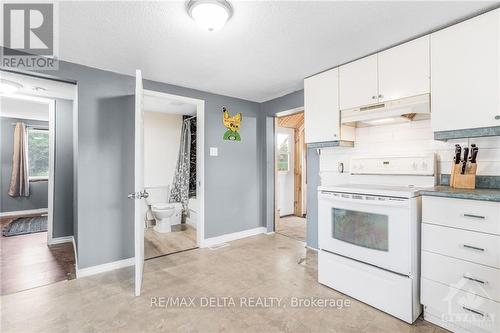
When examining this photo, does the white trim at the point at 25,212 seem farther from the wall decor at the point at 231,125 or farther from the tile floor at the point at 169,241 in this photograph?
the wall decor at the point at 231,125

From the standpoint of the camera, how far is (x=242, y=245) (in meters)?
3.62

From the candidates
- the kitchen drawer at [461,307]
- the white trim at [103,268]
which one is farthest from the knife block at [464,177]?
the white trim at [103,268]

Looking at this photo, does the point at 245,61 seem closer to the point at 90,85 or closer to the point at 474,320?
the point at 90,85

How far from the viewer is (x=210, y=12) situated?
5.46 ft

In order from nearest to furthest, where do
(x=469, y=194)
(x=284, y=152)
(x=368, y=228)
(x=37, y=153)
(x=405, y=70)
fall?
1. (x=469, y=194)
2. (x=368, y=228)
3. (x=405, y=70)
4. (x=284, y=152)
5. (x=37, y=153)

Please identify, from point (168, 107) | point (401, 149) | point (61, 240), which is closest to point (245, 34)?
point (401, 149)

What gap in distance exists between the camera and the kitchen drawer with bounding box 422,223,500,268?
156cm

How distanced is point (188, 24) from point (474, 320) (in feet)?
9.47

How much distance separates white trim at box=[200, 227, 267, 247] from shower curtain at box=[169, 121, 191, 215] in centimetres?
130

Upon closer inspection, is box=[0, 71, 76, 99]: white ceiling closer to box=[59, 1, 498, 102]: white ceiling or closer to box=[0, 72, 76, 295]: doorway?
box=[0, 72, 76, 295]: doorway

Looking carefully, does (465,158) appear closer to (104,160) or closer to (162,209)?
(104,160)

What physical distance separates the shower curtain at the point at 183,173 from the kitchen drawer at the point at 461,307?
387 centimetres

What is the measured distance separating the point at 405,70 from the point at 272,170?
8.08 ft

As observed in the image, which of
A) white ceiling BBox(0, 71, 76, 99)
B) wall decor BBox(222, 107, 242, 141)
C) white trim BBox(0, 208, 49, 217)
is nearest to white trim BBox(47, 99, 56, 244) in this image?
white ceiling BBox(0, 71, 76, 99)
